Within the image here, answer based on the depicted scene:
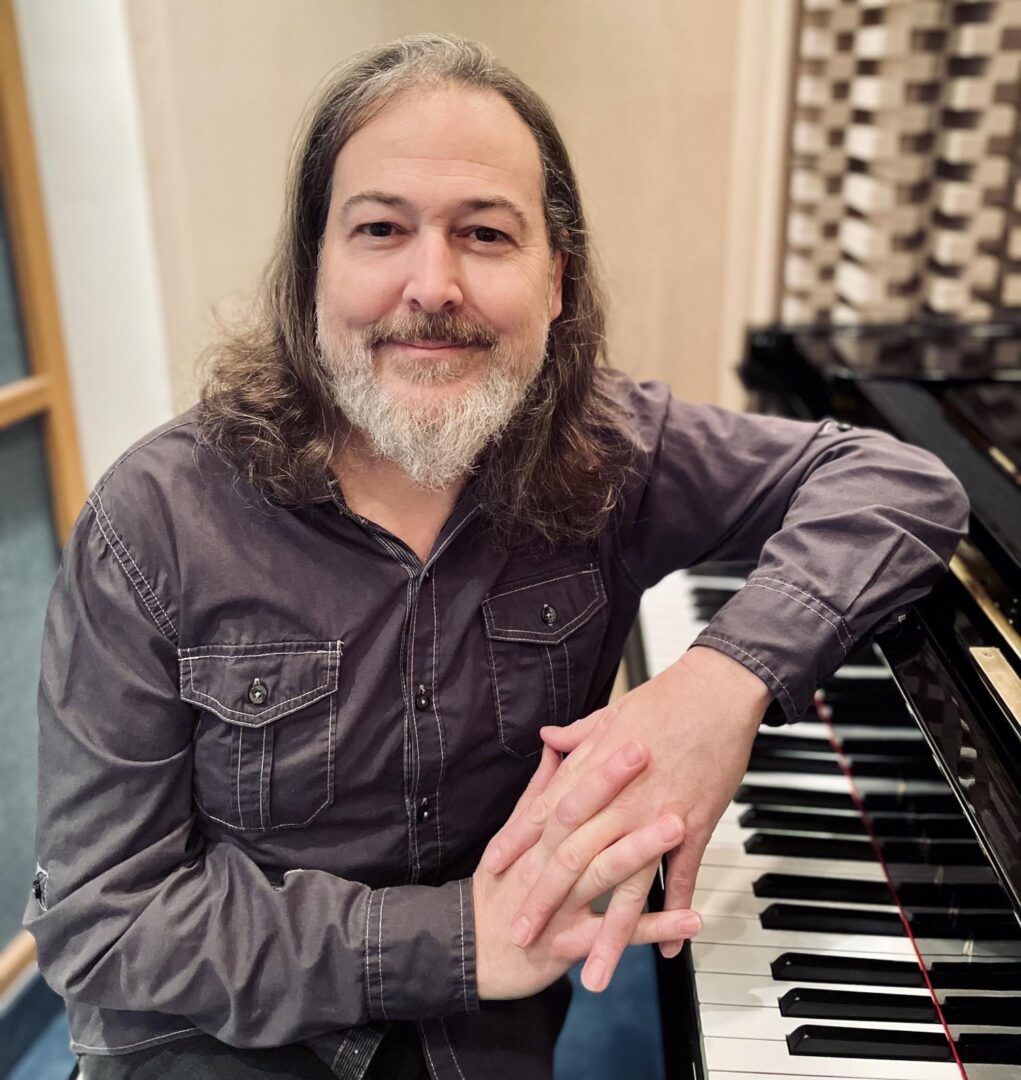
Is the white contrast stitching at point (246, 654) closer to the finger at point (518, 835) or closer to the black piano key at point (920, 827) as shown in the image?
the finger at point (518, 835)

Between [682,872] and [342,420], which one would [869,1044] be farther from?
[342,420]

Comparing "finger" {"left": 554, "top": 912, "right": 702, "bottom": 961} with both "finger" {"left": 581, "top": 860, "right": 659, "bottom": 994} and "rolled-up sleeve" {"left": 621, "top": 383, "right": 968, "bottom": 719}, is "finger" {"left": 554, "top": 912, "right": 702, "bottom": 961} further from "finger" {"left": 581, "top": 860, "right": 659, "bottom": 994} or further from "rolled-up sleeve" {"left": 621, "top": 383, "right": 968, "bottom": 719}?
"rolled-up sleeve" {"left": 621, "top": 383, "right": 968, "bottom": 719}

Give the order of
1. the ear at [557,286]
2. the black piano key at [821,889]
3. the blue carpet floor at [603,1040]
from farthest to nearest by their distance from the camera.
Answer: the blue carpet floor at [603,1040] < the ear at [557,286] < the black piano key at [821,889]

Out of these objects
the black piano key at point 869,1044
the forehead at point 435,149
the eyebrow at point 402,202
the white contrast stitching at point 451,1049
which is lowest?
the white contrast stitching at point 451,1049

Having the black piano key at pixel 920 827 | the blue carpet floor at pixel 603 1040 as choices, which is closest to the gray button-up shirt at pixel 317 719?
the black piano key at pixel 920 827

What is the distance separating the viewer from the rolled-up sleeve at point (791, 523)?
120 cm

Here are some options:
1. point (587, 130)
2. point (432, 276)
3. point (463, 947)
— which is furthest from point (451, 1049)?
point (587, 130)

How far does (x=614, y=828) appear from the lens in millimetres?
1069

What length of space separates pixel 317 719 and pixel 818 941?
0.62 m

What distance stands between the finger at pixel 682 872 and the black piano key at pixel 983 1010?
297 mm

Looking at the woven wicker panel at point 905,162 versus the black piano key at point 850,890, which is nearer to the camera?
the black piano key at point 850,890

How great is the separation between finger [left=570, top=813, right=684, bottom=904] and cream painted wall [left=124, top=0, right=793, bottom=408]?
1.31 meters

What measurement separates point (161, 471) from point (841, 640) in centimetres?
78

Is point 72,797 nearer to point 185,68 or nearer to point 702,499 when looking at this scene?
point 702,499
